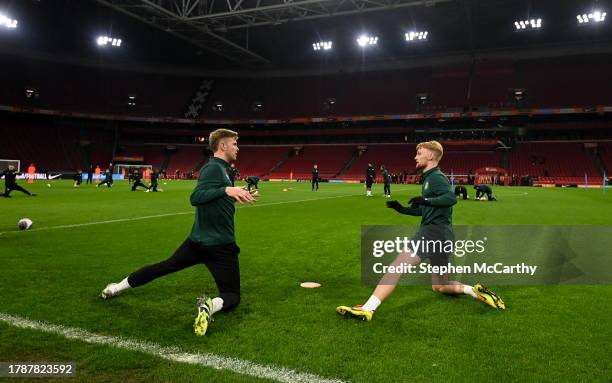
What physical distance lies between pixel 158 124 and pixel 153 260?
6652 centimetres

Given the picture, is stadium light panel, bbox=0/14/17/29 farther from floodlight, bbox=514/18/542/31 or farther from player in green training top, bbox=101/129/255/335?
floodlight, bbox=514/18/542/31

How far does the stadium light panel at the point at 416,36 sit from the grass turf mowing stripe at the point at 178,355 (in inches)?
1901

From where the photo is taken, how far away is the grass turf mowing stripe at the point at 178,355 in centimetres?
320

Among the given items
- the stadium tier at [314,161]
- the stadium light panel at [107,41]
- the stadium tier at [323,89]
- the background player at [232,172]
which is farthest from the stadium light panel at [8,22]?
the background player at [232,172]

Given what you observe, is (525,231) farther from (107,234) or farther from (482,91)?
(482,91)

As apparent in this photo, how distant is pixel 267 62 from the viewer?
200 ft

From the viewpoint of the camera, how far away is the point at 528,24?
42.6 metres

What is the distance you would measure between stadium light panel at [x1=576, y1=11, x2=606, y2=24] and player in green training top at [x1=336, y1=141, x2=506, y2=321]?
45.9 meters

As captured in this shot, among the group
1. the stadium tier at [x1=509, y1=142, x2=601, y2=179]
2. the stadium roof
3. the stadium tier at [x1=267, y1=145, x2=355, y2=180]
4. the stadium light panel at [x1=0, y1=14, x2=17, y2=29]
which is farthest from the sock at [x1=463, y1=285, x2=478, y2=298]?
the stadium tier at [x1=267, y1=145, x2=355, y2=180]

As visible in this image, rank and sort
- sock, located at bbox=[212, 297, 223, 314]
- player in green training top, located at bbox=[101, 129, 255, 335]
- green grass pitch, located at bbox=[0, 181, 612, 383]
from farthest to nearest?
player in green training top, located at bbox=[101, 129, 255, 335], sock, located at bbox=[212, 297, 223, 314], green grass pitch, located at bbox=[0, 181, 612, 383]

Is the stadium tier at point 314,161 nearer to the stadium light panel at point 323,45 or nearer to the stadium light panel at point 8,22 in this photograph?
the stadium light panel at point 323,45

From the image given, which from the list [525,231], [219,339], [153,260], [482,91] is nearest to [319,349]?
[219,339]

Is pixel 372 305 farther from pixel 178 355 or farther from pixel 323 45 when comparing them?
pixel 323 45

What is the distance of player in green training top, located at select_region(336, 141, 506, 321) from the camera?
4.50 m
